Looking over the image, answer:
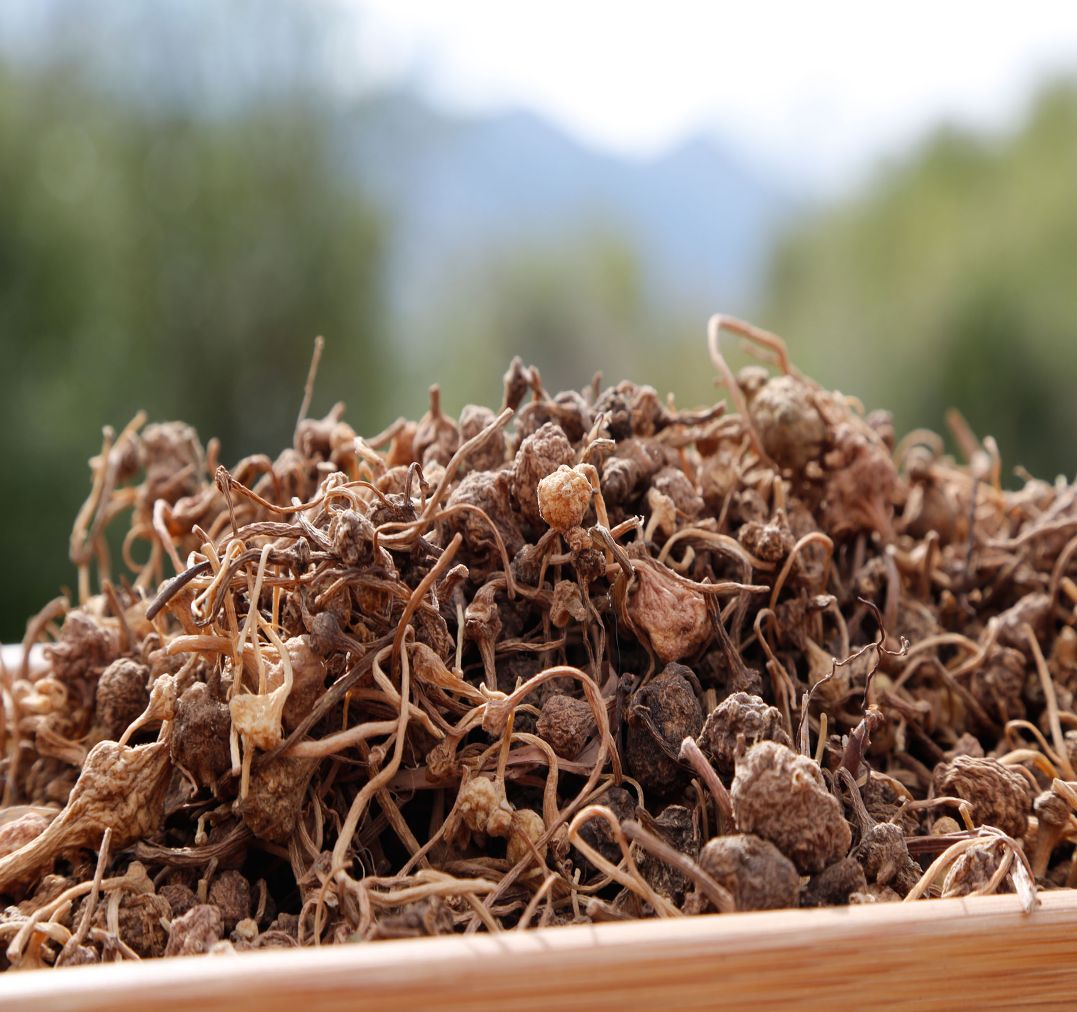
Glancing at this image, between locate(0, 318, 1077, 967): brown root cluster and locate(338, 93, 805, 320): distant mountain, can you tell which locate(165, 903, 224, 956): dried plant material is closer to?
locate(0, 318, 1077, 967): brown root cluster

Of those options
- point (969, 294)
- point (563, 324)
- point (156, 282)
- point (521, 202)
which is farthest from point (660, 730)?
point (521, 202)

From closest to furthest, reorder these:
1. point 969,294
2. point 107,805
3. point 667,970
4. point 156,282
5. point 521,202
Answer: point 667,970
point 107,805
point 156,282
point 969,294
point 521,202

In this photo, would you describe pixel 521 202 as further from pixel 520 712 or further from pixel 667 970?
pixel 667 970

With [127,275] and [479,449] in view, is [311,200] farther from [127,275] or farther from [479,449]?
[479,449]

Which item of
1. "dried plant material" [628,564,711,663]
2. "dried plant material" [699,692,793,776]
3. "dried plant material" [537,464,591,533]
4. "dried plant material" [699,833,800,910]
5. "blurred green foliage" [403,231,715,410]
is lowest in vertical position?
"blurred green foliage" [403,231,715,410]

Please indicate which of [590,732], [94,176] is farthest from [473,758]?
[94,176]

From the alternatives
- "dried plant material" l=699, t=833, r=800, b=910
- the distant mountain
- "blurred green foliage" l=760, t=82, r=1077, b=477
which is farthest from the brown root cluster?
the distant mountain

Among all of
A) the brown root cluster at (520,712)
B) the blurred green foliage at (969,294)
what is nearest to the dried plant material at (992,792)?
the brown root cluster at (520,712)
